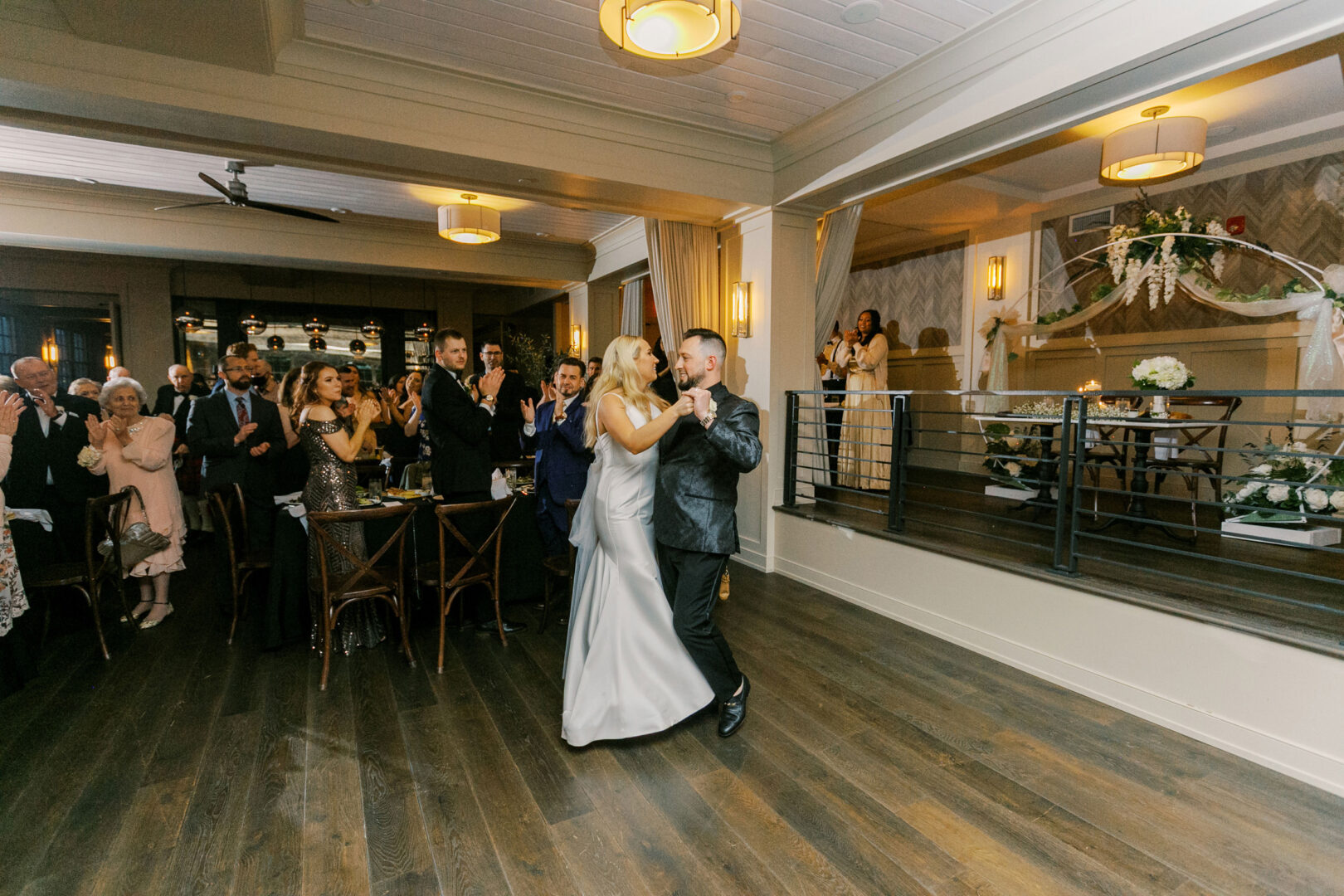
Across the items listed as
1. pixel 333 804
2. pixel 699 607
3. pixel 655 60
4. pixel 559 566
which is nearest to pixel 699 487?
pixel 699 607

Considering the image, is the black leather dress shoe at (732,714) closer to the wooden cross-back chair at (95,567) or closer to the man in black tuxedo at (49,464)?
the wooden cross-back chair at (95,567)

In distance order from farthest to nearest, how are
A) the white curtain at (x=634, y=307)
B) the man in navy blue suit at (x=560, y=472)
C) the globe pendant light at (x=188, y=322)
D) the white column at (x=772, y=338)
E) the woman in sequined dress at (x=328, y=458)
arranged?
the globe pendant light at (x=188, y=322)
the white curtain at (x=634, y=307)
the white column at (x=772, y=338)
the man in navy blue suit at (x=560, y=472)
the woman in sequined dress at (x=328, y=458)

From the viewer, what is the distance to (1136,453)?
540cm

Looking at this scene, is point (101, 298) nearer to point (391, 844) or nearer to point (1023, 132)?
point (391, 844)

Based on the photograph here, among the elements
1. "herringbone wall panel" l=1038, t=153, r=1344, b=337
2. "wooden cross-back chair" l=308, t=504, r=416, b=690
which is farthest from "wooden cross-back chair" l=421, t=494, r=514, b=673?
"herringbone wall panel" l=1038, t=153, r=1344, b=337

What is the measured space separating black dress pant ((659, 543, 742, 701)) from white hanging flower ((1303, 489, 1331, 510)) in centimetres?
404

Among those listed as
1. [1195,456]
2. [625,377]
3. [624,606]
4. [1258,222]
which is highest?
[1258,222]

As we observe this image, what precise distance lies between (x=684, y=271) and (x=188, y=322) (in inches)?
343

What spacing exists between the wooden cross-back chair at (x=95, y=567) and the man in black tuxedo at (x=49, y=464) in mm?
195

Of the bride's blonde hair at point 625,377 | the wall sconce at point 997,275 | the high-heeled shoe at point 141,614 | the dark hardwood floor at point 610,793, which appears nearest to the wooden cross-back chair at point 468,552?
the dark hardwood floor at point 610,793

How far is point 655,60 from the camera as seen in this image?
304 cm

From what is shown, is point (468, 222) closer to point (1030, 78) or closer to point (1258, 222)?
point (1030, 78)

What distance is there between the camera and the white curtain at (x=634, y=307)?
26.0 ft

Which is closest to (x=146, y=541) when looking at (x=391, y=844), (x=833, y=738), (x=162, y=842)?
(x=162, y=842)
